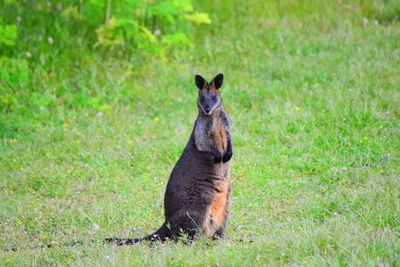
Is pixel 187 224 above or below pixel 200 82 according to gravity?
below

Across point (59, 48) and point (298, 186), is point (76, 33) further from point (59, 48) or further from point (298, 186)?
point (298, 186)

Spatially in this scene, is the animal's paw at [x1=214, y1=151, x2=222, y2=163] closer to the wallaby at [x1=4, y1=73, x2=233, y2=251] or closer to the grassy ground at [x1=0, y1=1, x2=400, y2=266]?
the wallaby at [x1=4, y1=73, x2=233, y2=251]

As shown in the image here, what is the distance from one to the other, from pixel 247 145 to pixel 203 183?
3041mm

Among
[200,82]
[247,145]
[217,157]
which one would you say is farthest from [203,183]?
[247,145]

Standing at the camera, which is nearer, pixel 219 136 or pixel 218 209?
pixel 218 209

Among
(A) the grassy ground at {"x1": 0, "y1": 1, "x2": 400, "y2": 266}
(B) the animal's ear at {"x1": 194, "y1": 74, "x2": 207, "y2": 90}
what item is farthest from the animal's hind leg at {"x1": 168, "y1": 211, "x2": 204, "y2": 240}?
(B) the animal's ear at {"x1": 194, "y1": 74, "x2": 207, "y2": 90}

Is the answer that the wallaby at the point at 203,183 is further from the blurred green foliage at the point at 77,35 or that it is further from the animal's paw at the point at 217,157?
the blurred green foliage at the point at 77,35

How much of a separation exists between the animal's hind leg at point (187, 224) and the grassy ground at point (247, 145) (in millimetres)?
230

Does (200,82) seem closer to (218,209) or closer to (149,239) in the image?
(218,209)

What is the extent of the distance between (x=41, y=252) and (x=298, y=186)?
322 cm

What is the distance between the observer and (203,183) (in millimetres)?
5562

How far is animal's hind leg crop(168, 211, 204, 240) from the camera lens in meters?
5.42

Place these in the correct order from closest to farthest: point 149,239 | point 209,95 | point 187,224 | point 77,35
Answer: point 187,224 → point 149,239 → point 209,95 → point 77,35

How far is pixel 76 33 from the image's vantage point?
12.3 metres
